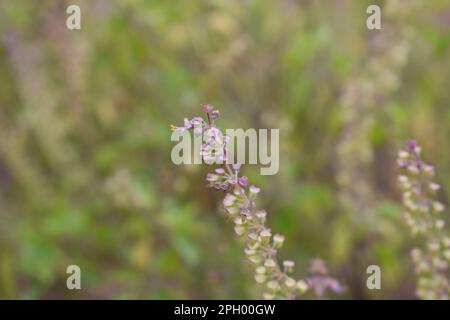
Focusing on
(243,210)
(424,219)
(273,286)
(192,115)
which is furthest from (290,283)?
(192,115)

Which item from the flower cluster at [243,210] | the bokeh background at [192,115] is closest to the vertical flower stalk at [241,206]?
the flower cluster at [243,210]

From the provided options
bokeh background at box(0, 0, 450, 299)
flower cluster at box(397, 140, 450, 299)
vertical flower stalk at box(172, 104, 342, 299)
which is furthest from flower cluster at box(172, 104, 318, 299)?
bokeh background at box(0, 0, 450, 299)

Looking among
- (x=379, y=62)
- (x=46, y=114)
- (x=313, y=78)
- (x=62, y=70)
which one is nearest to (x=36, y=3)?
(x=62, y=70)

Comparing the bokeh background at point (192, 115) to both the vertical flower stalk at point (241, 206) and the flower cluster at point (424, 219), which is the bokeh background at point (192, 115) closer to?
the flower cluster at point (424, 219)

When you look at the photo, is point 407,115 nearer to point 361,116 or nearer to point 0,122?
point 361,116

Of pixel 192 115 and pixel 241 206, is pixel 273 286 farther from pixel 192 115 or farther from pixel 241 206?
pixel 192 115

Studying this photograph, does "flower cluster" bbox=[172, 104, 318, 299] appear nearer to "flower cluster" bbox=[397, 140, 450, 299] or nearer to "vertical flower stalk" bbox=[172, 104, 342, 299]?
"vertical flower stalk" bbox=[172, 104, 342, 299]
